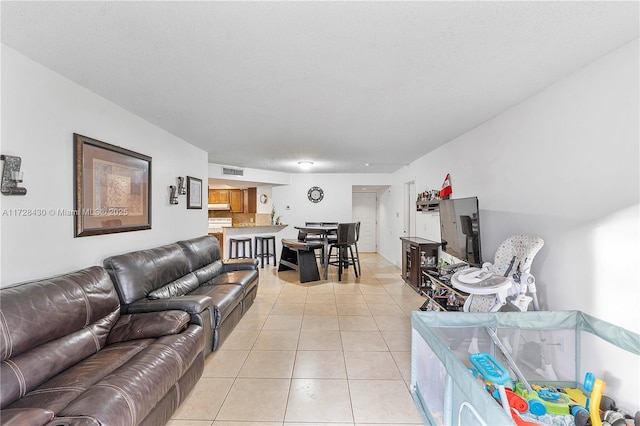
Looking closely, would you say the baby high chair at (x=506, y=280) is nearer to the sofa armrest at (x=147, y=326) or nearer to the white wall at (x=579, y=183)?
the white wall at (x=579, y=183)

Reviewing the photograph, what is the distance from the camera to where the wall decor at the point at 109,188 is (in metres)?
2.29

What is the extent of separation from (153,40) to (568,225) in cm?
313

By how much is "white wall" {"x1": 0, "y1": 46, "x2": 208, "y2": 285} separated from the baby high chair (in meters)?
3.19

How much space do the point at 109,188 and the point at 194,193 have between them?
1767 millimetres

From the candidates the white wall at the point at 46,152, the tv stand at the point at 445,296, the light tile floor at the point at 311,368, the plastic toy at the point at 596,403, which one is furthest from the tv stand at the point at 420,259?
the white wall at the point at 46,152

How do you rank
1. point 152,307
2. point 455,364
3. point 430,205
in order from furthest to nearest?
point 430,205, point 152,307, point 455,364

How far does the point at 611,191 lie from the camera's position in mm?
1796

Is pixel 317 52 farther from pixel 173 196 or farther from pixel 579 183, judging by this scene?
pixel 173 196

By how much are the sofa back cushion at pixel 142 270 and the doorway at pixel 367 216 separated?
6439 mm

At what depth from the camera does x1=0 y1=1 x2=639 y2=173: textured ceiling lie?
4.62 ft

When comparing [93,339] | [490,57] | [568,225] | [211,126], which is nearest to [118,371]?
[93,339]

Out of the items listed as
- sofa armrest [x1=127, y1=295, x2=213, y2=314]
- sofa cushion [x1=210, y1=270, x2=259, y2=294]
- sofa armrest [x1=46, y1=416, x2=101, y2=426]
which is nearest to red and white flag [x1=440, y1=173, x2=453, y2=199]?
sofa cushion [x1=210, y1=270, x2=259, y2=294]

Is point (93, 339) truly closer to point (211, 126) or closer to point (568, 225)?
point (211, 126)

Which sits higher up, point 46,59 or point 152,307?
point 46,59
